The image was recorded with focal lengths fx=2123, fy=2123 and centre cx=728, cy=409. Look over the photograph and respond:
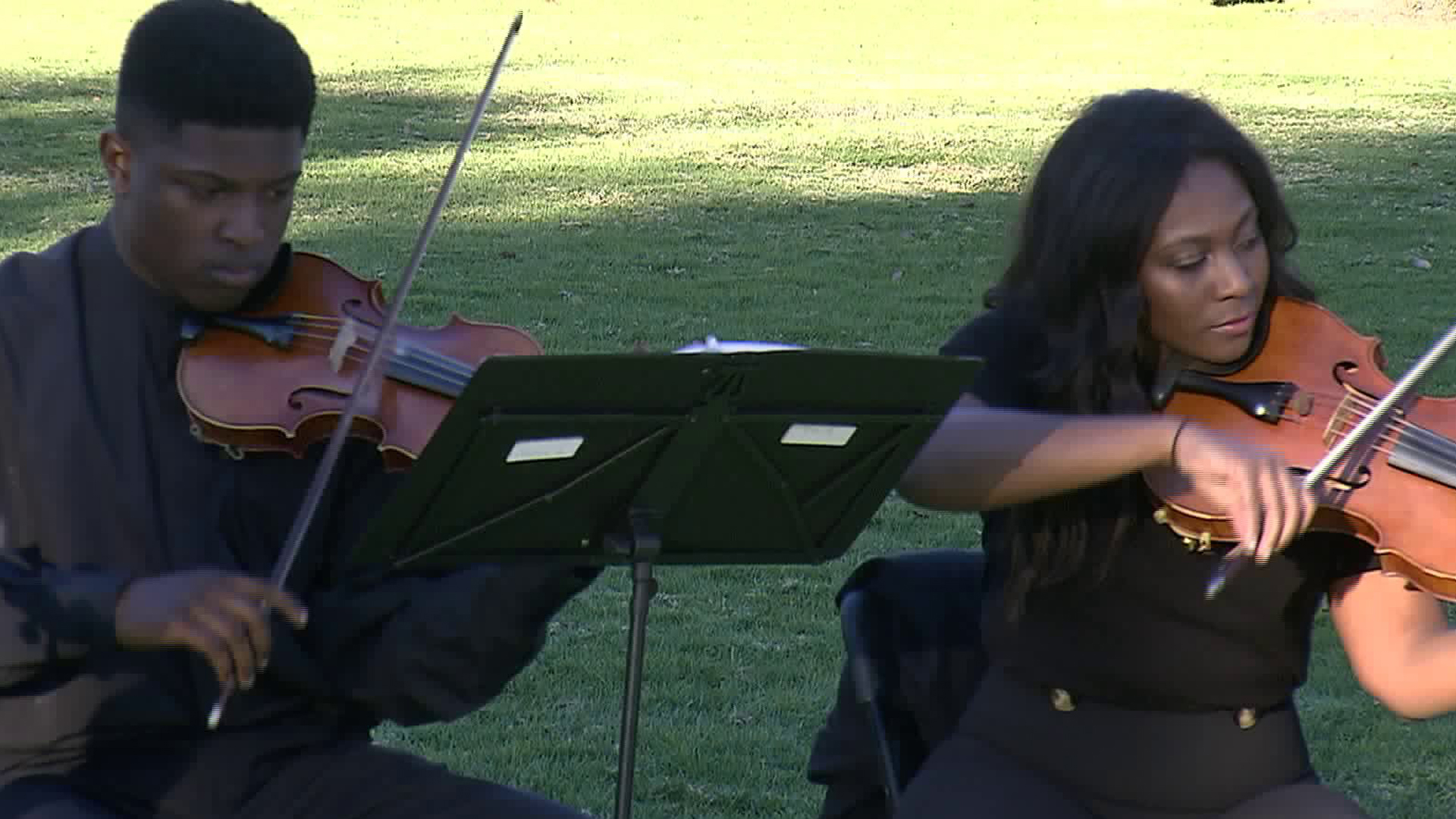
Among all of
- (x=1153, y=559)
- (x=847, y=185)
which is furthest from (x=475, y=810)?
(x=847, y=185)

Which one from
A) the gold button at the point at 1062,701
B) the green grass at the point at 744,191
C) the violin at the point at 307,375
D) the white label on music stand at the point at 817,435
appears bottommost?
the green grass at the point at 744,191

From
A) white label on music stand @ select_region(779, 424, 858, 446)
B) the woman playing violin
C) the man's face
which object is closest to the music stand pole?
white label on music stand @ select_region(779, 424, 858, 446)

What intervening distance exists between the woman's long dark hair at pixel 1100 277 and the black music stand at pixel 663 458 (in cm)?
33

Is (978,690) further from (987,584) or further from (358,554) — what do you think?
(358,554)

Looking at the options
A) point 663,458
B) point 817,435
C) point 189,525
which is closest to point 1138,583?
point 817,435

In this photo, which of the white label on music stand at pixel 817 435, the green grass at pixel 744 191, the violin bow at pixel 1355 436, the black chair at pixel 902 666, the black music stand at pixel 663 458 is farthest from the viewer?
the green grass at pixel 744 191

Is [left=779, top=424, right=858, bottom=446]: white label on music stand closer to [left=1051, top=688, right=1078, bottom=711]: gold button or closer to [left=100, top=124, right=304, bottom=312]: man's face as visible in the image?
[left=1051, top=688, right=1078, bottom=711]: gold button

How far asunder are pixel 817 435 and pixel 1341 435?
0.84 meters

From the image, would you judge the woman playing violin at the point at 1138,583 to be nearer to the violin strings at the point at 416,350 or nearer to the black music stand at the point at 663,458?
the black music stand at the point at 663,458

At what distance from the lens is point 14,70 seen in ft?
46.0

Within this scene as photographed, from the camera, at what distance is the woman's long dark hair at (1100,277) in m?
2.69

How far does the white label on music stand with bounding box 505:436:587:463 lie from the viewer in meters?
2.14

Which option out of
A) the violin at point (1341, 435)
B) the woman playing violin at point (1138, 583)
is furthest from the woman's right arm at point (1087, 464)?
the violin at point (1341, 435)

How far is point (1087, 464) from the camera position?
2508mm
